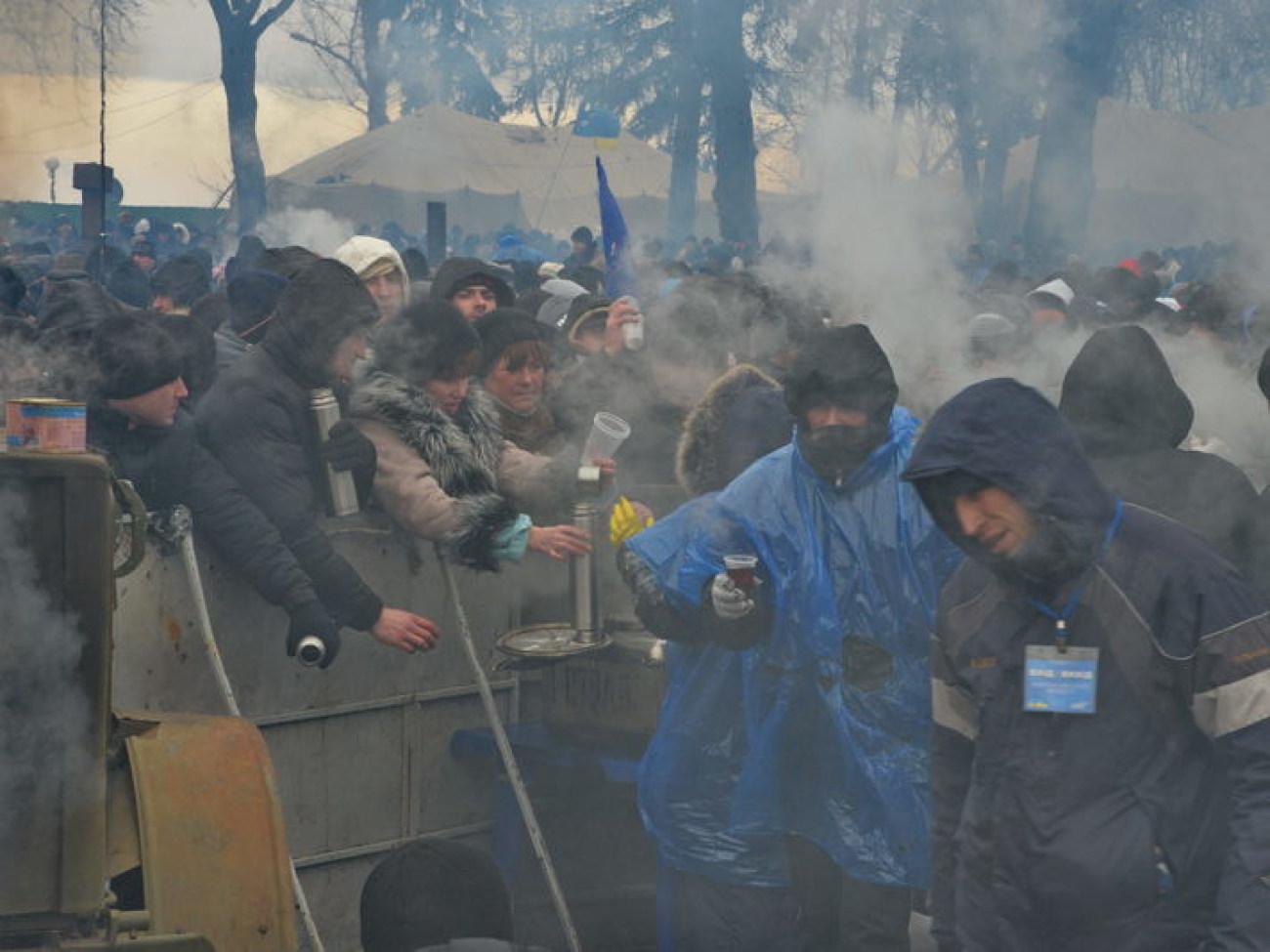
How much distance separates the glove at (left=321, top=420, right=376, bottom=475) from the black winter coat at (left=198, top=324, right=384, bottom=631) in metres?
0.07

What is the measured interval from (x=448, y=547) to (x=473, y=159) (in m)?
23.8

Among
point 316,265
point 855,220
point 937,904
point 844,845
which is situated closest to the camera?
point 937,904

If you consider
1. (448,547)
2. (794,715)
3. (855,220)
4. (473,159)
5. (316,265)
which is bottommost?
(794,715)

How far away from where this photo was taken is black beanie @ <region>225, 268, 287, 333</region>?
20.0 feet

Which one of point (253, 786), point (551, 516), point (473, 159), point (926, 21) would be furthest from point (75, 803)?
point (473, 159)

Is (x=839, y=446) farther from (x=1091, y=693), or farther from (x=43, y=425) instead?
(x=43, y=425)

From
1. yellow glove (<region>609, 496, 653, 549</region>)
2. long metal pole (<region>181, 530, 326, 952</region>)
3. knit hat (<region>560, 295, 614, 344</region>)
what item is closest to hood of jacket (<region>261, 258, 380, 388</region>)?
long metal pole (<region>181, 530, 326, 952</region>)

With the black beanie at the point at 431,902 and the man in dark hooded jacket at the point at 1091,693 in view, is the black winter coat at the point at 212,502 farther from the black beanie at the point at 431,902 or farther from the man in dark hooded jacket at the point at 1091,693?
the man in dark hooded jacket at the point at 1091,693

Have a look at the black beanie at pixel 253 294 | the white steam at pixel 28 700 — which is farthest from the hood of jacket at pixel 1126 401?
the black beanie at pixel 253 294

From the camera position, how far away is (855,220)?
10.3 metres

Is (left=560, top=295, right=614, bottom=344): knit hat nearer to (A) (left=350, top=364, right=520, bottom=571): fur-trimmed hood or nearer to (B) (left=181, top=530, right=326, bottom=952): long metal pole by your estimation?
(A) (left=350, top=364, right=520, bottom=571): fur-trimmed hood

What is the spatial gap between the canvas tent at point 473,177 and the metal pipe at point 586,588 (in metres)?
20.4

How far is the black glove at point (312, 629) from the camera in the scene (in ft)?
14.3

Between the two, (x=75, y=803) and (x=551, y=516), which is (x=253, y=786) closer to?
(x=75, y=803)
